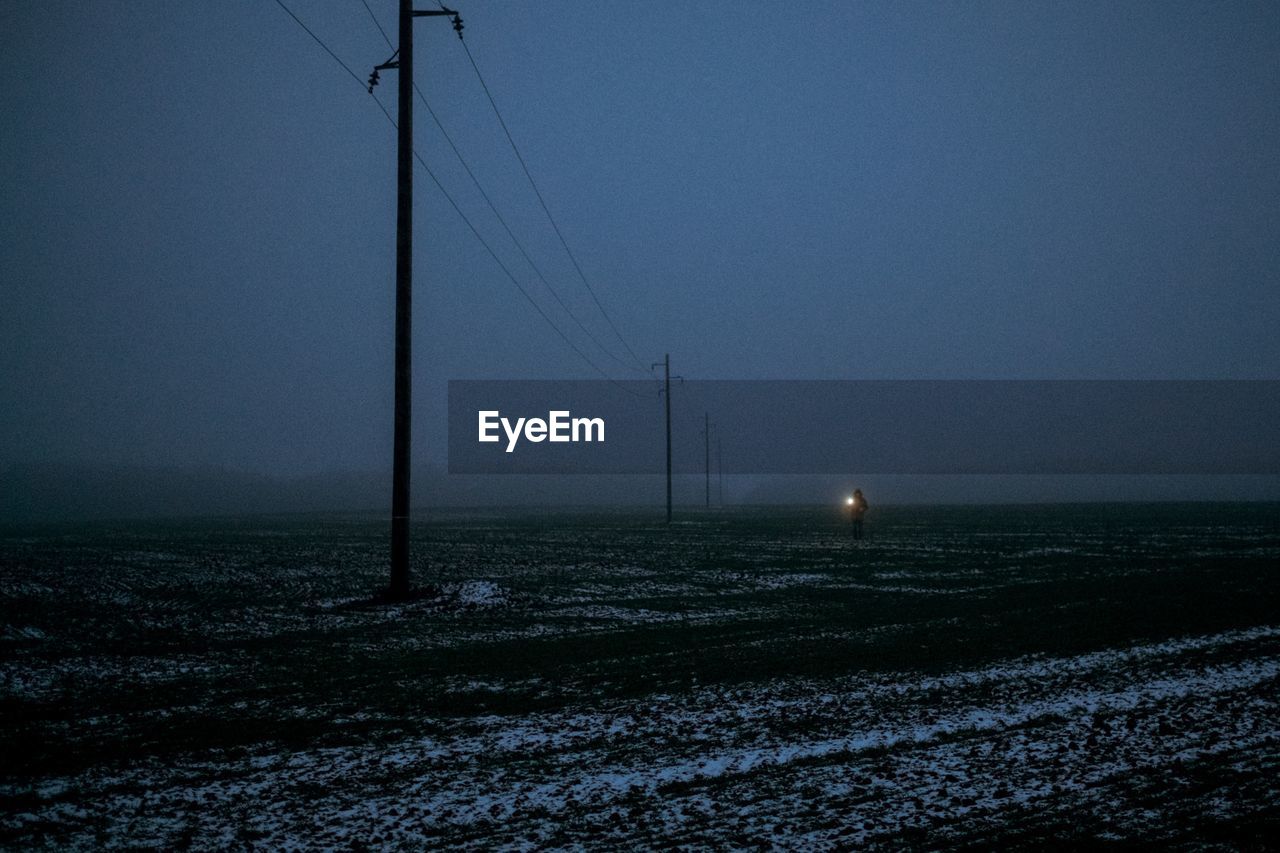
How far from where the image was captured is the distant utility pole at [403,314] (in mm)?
14703

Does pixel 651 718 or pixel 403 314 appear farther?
pixel 403 314

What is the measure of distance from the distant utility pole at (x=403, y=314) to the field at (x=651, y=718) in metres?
1.44

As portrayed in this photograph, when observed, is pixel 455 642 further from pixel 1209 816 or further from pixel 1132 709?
pixel 1209 816

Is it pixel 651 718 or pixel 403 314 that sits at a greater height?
pixel 403 314

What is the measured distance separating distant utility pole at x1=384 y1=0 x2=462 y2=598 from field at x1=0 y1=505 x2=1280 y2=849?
1.44m

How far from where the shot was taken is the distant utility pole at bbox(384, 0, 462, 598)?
1470 cm

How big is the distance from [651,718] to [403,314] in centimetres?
1072

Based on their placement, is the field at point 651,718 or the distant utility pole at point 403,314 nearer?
the field at point 651,718

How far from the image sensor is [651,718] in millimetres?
6617

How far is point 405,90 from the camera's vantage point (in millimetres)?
15742

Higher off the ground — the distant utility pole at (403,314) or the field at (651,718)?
the distant utility pole at (403,314)

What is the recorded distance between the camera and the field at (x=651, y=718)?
451 cm

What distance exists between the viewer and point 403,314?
15.3 m

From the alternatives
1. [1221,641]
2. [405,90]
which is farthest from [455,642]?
[405,90]
